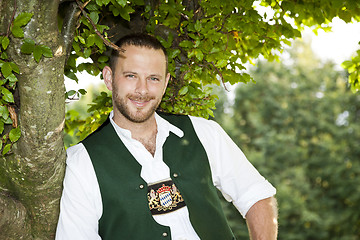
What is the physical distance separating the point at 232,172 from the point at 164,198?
0.44m

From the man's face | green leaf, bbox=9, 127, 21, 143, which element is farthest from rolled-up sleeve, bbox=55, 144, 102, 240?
the man's face

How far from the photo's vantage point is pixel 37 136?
1.95 m

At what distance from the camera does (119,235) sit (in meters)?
2.16

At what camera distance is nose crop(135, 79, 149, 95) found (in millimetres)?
2363

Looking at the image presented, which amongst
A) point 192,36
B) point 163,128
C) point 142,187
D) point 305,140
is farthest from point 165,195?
point 305,140

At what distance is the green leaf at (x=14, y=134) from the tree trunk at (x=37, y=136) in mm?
20

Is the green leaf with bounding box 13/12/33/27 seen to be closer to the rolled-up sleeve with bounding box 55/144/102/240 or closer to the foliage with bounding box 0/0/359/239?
the foliage with bounding box 0/0/359/239

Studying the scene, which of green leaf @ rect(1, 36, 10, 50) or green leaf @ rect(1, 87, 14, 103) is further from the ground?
green leaf @ rect(1, 36, 10, 50)

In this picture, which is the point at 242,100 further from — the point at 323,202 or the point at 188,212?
the point at 188,212

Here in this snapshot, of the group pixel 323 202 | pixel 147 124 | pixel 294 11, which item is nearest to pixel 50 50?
pixel 147 124

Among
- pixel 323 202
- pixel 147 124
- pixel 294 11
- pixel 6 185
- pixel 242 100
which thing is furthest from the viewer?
pixel 242 100

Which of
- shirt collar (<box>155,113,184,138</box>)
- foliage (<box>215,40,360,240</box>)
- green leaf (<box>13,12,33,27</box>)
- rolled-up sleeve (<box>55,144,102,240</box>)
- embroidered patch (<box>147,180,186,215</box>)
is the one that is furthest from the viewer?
foliage (<box>215,40,360,240</box>)

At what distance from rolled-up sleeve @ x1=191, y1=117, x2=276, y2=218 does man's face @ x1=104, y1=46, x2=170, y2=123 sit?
13.0 inches

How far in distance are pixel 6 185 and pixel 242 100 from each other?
23212mm
